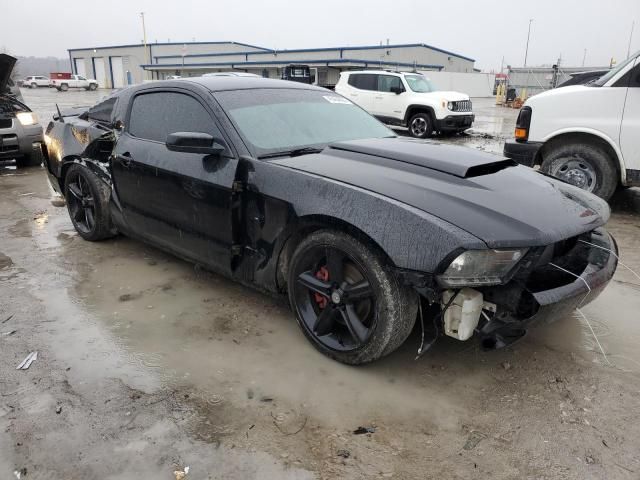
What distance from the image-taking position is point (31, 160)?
885 centimetres

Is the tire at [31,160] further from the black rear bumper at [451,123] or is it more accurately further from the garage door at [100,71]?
the garage door at [100,71]

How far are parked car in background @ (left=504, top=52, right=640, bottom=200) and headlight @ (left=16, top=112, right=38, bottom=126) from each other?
7.98 meters

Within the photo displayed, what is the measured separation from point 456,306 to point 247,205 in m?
1.40

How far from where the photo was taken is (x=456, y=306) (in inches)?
92.6

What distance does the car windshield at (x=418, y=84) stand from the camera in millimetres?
13656

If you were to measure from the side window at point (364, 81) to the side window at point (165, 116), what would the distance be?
11.2 m

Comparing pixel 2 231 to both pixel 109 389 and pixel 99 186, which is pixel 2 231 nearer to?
pixel 99 186

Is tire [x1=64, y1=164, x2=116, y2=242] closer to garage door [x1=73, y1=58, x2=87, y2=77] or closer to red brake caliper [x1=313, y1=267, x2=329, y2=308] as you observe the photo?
red brake caliper [x1=313, y1=267, x2=329, y2=308]

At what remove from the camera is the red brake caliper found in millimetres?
2791

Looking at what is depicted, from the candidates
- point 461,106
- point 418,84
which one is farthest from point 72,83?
point 461,106

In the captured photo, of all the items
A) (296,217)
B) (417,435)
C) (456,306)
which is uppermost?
(296,217)

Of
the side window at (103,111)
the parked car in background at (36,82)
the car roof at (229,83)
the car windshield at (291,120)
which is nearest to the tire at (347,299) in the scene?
the car windshield at (291,120)

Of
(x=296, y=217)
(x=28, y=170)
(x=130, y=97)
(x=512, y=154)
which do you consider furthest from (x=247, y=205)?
(x=28, y=170)

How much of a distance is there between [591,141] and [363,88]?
9820 mm
